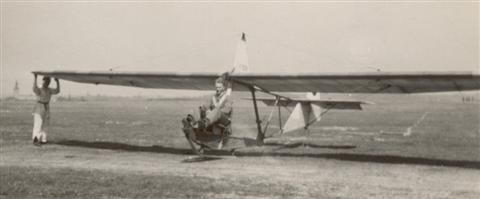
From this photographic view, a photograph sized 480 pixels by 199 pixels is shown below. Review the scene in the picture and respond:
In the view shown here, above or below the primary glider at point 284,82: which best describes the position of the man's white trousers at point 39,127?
below

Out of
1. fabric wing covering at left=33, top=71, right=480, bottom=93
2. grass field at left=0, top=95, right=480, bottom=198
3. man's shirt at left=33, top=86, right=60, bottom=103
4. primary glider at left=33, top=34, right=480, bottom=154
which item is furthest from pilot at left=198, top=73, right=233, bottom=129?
man's shirt at left=33, top=86, right=60, bottom=103

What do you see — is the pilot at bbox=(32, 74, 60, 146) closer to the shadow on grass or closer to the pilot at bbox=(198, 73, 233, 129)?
the shadow on grass

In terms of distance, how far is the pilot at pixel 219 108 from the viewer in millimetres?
12086

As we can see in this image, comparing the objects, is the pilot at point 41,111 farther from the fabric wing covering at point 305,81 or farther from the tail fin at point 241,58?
the tail fin at point 241,58

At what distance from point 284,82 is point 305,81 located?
25.2 inches

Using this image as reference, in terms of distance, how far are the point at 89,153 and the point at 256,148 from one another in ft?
15.6

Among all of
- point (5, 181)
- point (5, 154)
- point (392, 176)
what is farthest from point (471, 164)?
point (5, 154)

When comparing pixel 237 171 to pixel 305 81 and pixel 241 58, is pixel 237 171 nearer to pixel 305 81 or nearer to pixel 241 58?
pixel 305 81

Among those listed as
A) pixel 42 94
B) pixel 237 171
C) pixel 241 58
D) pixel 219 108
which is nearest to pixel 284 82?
pixel 241 58

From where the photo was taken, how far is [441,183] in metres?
9.48

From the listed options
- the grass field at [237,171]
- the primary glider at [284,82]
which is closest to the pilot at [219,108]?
the primary glider at [284,82]

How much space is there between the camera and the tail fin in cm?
1366

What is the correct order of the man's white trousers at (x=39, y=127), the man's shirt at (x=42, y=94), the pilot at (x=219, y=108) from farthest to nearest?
the man's shirt at (x=42, y=94), the man's white trousers at (x=39, y=127), the pilot at (x=219, y=108)

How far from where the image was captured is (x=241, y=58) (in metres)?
13.9
